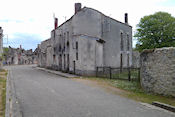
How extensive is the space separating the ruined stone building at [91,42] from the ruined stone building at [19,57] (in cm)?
3735

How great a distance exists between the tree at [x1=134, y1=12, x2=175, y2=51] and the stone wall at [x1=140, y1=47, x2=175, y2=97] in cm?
2285

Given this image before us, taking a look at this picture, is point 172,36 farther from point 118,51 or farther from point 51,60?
point 51,60

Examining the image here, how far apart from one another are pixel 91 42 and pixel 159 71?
10.5m

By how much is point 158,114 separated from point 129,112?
99 cm

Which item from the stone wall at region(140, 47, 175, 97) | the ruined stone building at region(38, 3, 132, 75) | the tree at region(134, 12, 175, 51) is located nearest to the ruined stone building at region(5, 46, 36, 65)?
the ruined stone building at region(38, 3, 132, 75)

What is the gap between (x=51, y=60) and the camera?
28594 millimetres

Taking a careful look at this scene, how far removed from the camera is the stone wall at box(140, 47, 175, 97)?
281 inches

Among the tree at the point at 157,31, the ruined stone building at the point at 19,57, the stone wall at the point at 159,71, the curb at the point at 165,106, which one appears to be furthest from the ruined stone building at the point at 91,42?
the ruined stone building at the point at 19,57

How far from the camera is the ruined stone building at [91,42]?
17188mm

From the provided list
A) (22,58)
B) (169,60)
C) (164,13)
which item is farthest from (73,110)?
(22,58)

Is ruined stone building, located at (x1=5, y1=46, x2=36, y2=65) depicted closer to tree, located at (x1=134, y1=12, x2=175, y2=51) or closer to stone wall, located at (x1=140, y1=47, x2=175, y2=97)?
tree, located at (x1=134, y1=12, x2=175, y2=51)

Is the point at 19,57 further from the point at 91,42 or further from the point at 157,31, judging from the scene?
the point at 157,31

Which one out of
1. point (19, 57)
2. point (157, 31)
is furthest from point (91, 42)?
point (19, 57)

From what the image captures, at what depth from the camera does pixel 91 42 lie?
17328 mm
